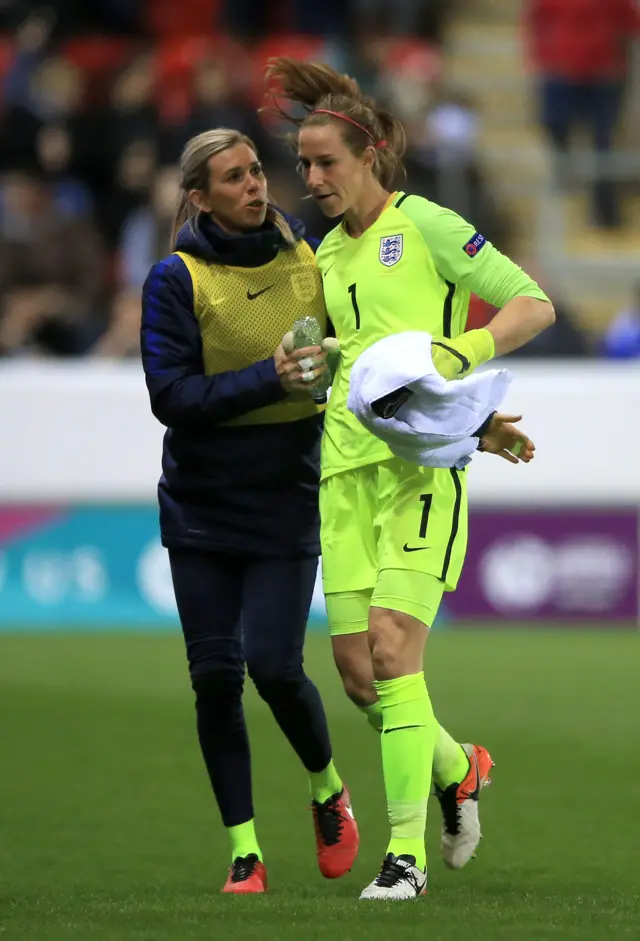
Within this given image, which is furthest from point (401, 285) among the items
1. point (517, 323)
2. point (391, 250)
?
point (517, 323)

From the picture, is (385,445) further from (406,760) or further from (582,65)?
(582,65)

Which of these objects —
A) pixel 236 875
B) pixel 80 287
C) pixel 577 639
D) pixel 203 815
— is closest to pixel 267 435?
pixel 236 875

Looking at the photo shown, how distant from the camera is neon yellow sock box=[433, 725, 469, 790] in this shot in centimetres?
542

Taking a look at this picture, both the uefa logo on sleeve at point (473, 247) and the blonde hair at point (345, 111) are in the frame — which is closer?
the uefa logo on sleeve at point (473, 247)

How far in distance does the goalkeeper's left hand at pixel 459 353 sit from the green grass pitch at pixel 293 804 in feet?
4.52

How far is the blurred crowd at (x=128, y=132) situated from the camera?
12867 mm

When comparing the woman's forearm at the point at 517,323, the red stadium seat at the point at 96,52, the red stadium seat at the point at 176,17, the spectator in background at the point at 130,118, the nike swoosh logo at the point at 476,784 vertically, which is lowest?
the nike swoosh logo at the point at 476,784

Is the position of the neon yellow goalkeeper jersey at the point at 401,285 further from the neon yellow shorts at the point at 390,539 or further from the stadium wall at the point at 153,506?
the stadium wall at the point at 153,506

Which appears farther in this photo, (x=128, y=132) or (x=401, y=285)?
(x=128, y=132)

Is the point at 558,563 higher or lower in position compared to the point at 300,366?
lower

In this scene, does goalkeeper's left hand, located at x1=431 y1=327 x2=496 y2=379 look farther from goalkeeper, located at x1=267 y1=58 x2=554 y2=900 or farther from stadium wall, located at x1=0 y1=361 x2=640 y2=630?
stadium wall, located at x1=0 y1=361 x2=640 y2=630

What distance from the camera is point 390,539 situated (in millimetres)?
5051

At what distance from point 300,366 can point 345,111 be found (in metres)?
0.75

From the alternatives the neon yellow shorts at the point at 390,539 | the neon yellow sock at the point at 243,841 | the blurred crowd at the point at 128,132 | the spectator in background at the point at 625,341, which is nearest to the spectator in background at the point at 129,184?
the blurred crowd at the point at 128,132
